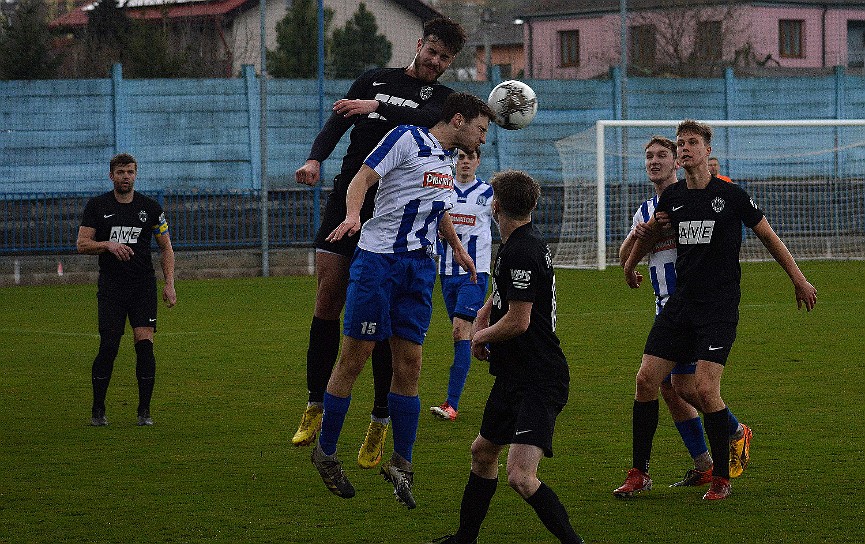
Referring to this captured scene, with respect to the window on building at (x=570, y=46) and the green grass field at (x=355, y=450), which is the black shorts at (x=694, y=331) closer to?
the green grass field at (x=355, y=450)

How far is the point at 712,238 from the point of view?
23.5 ft

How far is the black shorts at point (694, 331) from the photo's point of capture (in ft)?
23.1

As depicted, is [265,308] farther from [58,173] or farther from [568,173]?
[568,173]

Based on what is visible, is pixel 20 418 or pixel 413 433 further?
pixel 20 418

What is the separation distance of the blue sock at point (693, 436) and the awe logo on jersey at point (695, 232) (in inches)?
42.7

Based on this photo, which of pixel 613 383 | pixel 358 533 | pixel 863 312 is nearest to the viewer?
pixel 358 533

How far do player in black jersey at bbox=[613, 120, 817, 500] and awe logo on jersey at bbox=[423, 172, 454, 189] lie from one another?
4.25ft

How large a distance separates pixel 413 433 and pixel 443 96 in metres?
2.04

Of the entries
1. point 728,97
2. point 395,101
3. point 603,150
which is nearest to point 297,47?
point 603,150

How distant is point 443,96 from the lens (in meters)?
7.64

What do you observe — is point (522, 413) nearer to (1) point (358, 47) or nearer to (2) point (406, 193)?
(2) point (406, 193)

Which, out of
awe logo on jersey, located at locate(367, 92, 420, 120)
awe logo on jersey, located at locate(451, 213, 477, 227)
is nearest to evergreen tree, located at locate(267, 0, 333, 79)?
awe logo on jersey, located at locate(451, 213, 477, 227)

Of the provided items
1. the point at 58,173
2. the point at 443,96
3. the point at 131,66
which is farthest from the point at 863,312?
the point at 131,66

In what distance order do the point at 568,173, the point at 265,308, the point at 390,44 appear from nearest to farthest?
the point at 265,308 → the point at 568,173 → the point at 390,44
